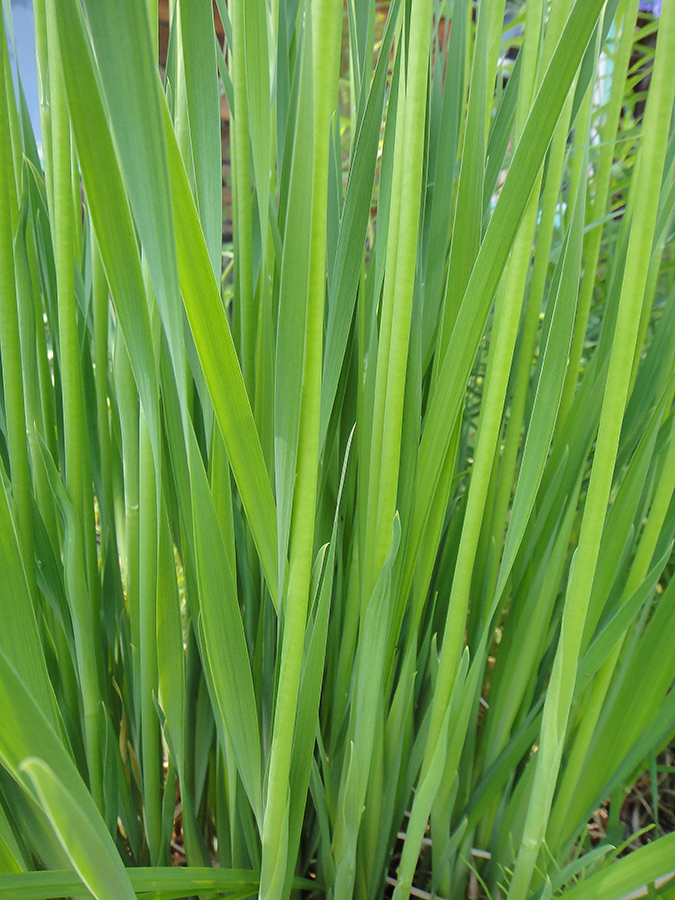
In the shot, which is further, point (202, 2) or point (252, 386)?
point (252, 386)

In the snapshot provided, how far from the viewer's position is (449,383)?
26 centimetres

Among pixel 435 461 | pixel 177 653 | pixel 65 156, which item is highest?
pixel 65 156

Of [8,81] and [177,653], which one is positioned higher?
[8,81]

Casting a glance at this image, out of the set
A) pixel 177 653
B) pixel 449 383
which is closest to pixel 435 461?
pixel 449 383

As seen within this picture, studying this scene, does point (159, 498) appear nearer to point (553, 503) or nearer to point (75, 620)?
point (75, 620)

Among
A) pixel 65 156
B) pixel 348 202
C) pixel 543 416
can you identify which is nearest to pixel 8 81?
pixel 65 156

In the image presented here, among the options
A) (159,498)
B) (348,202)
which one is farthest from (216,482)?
(348,202)

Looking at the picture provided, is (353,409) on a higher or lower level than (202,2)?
lower

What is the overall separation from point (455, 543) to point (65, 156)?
272 mm

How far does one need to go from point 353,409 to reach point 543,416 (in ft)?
0.35

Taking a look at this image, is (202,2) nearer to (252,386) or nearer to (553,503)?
(252,386)

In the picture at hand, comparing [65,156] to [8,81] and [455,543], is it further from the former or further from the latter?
[455,543]

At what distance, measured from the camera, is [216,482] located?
10.8 inches

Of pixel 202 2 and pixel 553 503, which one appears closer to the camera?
pixel 202 2
